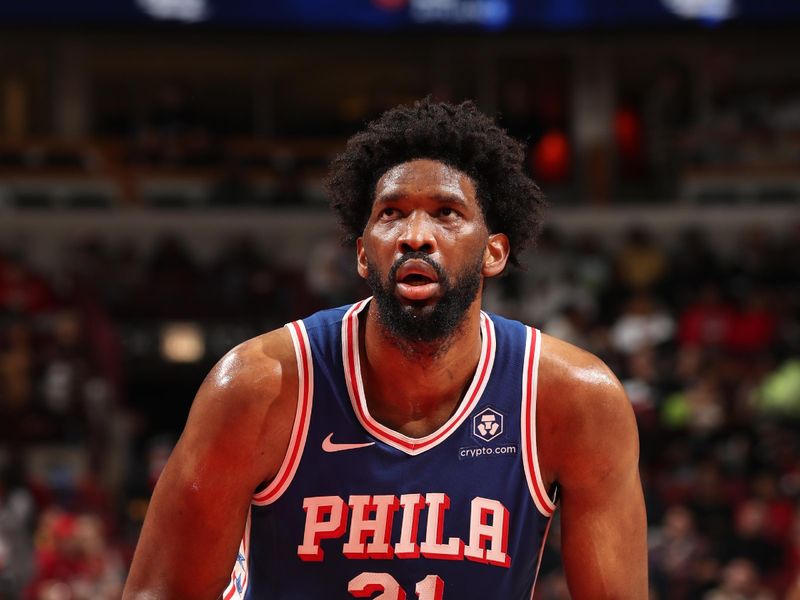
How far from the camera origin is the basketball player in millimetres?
3047

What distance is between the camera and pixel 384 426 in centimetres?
323

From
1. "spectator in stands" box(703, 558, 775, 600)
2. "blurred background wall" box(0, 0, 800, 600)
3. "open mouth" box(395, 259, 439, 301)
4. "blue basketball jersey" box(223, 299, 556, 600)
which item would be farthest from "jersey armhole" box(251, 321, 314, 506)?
"spectator in stands" box(703, 558, 775, 600)

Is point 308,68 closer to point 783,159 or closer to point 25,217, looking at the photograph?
point 25,217

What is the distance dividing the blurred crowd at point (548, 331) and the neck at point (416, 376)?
6043 millimetres

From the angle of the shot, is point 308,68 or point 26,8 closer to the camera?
point 26,8

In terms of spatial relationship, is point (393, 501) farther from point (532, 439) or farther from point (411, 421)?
point (532, 439)

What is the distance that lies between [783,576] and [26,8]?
9925 mm

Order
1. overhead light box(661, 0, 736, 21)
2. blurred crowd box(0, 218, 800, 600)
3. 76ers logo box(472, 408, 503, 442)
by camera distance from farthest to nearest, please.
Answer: overhead light box(661, 0, 736, 21) → blurred crowd box(0, 218, 800, 600) → 76ers logo box(472, 408, 503, 442)

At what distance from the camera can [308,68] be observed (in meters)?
18.2

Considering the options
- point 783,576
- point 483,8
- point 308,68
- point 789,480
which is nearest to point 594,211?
point 483,8

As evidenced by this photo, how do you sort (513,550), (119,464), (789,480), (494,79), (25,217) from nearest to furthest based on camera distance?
(513,550) → (789,480) → (119,464) → (25,217) → (494,79)

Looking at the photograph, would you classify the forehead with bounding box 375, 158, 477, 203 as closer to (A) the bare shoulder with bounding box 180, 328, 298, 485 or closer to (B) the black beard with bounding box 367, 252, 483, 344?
(B) the black beard with bounding box 367, 252, 483, 344

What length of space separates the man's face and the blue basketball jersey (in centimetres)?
25

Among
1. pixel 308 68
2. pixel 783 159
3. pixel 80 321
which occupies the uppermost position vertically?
pixel 308 68
